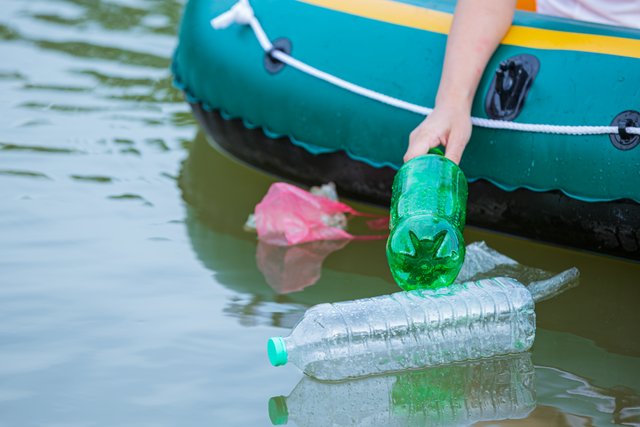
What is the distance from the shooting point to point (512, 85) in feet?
8.23

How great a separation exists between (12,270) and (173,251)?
0.41m

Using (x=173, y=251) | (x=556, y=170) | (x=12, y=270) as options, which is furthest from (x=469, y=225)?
(x=12, y=270)

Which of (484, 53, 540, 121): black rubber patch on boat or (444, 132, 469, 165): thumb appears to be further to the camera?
(484, 53, 540, 121): black rubber patch on boat

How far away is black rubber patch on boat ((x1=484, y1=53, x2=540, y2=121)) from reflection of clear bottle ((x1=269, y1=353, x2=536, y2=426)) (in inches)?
26.6

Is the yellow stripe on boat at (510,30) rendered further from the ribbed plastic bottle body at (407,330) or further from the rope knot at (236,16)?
the ribbed plastic bottle body at (407,330)

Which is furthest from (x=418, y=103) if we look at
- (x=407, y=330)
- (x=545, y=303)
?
(x=407, y=330)

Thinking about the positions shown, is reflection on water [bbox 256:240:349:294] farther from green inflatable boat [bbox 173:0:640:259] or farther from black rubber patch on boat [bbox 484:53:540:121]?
black rubber patch on boat [bbox 484:53:540:121]

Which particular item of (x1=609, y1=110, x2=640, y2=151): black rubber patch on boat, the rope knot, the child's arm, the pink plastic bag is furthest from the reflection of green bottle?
the rope knot

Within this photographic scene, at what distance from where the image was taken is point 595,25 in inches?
99.8

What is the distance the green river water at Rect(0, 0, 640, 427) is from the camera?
79.1 inches

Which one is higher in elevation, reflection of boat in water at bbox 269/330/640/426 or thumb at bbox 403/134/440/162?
thumb at bbox 403/134/440/162

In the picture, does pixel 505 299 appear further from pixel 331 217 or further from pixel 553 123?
pixel 331 217

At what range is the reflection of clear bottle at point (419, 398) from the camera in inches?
77.4

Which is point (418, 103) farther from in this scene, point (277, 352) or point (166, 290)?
point (277, 352)
